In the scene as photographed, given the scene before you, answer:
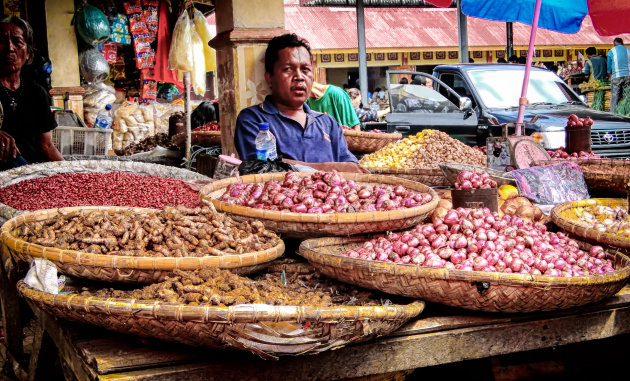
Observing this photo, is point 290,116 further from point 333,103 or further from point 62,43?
point 62,43

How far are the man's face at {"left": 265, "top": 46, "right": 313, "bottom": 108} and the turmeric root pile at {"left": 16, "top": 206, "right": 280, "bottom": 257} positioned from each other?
155cm

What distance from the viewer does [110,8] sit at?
8031 millimetres

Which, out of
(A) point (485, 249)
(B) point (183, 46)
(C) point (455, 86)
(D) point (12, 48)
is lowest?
(A) point (485, 249)

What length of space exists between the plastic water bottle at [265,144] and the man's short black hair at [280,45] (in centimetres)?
54

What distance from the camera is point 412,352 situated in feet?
6.20

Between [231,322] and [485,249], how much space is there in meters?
1.04

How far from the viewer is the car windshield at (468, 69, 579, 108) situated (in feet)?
23.6

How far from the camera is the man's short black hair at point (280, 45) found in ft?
11.9

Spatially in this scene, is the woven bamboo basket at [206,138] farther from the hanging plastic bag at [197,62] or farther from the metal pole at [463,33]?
the metal pole at [463,33]

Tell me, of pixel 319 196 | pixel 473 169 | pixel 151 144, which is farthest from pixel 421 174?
pixel 151 144

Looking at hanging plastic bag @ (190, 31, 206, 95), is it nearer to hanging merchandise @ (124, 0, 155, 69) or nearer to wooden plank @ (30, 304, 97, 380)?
hanging merchandise @ (124, 0, 155, 69)

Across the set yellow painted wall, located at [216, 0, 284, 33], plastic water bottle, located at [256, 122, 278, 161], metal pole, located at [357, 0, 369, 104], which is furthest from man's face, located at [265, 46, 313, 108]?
metal pole, located at [357, 0, 369, 104]

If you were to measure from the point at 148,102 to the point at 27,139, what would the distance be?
5238 millimetres

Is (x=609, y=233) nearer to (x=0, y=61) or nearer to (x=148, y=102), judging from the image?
(x=0, y=61)
